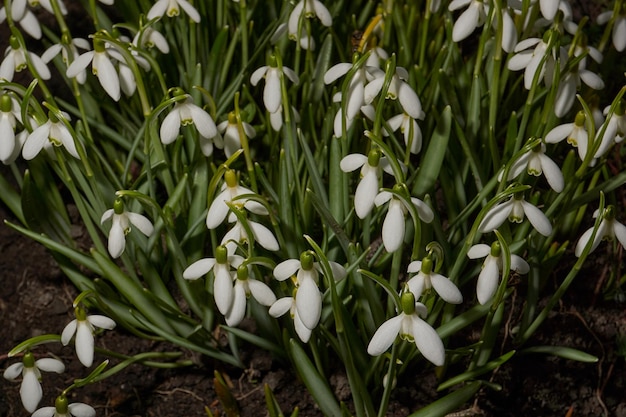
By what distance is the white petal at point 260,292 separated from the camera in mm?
1494

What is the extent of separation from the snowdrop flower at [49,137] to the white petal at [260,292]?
0.50 m

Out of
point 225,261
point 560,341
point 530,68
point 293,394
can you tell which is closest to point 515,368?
point 560,341

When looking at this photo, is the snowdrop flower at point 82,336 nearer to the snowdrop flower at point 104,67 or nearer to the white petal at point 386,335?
the snowdrop flower at point 104,67

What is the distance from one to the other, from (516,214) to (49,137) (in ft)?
3.15

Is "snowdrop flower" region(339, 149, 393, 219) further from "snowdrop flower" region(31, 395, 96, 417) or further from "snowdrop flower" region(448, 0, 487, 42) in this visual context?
"snowdrop flower" region(31, 395, 96, 417)

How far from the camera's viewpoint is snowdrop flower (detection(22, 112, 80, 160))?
5.28 feet

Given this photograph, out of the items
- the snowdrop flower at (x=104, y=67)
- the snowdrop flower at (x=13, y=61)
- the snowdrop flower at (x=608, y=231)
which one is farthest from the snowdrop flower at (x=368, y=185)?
the snowdrop flower at (x=13, y=61)

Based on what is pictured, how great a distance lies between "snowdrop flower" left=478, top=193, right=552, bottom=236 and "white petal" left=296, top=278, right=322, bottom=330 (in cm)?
39

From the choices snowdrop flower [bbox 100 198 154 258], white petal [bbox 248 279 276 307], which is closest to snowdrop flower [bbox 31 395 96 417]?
snowdrop flower [bbox 100 198 154 258]

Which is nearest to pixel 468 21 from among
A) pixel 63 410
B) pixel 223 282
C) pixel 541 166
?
pixel 541 166

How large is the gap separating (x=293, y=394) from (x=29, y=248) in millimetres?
905

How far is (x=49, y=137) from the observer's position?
1653 mm

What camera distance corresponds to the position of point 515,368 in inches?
79.0

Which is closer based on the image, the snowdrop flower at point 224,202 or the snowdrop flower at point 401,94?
the snowdrop flower at point 224,202
